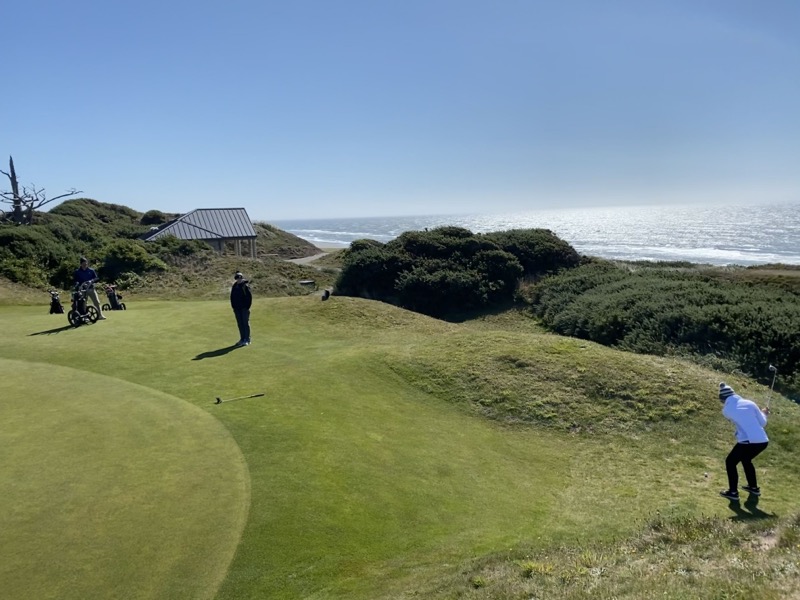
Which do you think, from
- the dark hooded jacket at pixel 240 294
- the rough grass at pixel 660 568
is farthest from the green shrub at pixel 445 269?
the rough grass at pixel 660 568

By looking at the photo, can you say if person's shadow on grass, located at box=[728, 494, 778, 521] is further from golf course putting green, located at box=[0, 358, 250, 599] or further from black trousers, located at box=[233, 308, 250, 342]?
black trousers, located at box=[233, 308, 250, 342]

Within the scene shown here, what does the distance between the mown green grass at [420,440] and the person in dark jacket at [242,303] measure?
1.70 feet

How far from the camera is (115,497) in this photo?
743 centimetres

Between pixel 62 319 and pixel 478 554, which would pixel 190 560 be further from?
pixel 62 319

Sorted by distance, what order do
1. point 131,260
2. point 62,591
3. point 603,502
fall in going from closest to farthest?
point 62,591, point 603,502, point 131,260

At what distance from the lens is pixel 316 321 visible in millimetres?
20438

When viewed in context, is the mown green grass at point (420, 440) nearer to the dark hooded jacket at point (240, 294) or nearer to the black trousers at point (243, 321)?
the black trousers at point (243, 321)

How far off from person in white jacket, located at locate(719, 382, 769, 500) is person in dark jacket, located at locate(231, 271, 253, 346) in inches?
476

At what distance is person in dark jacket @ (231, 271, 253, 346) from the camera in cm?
1606

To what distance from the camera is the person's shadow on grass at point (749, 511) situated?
327 inches

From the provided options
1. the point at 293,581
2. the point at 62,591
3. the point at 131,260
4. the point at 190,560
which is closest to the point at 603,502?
the point at 293,581

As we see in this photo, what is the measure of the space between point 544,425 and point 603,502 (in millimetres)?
3458

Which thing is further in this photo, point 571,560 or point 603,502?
point 603,502

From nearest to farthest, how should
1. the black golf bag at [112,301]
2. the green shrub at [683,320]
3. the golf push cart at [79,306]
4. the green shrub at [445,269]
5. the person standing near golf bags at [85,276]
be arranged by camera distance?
the green shrub at [683,320] < the person standing near golf bags at [85,276] < the golf push cart at [79,306] < the black golf bag at [112,301] < the green shrub at [445,269]
